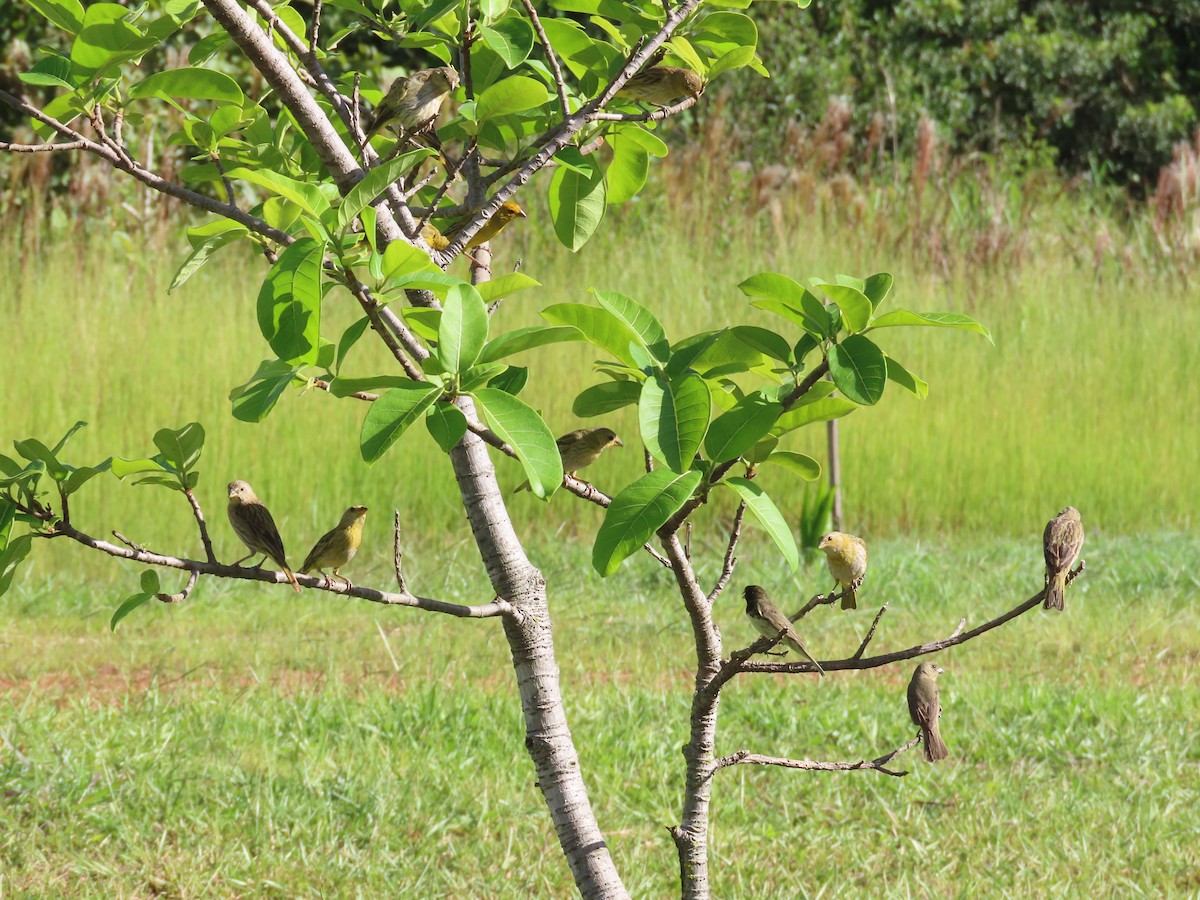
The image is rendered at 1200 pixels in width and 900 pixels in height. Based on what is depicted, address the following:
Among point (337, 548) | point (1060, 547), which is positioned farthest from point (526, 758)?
point (1060, 547)

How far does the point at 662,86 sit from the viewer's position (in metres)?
1.97

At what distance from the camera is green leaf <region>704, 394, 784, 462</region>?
1.36 m

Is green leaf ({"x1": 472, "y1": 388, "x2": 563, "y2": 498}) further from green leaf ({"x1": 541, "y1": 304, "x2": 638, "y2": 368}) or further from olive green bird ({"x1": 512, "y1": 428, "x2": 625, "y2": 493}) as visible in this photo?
olive green bird ({"x1": 512, "y1": 428, "x2": 625, "y2": 493})

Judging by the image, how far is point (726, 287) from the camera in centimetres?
777

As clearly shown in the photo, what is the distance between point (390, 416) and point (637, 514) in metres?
0.25

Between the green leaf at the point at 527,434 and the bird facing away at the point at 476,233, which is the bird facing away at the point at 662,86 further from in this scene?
the green leaf at the point at 527,434

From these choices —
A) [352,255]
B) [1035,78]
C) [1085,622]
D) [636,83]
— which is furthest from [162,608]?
[1035,78]

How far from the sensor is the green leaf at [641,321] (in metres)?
1.41

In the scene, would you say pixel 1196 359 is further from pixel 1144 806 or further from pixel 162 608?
pixel 162 608

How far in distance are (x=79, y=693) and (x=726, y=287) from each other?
459 cm

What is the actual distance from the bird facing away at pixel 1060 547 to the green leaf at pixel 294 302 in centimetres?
102

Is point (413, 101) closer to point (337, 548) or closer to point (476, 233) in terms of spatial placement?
point (476, 233)

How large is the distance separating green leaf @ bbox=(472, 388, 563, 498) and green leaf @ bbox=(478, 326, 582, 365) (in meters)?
0.05

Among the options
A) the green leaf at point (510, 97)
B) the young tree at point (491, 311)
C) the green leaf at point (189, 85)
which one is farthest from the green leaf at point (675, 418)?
the green leaf at point (189, 85)
